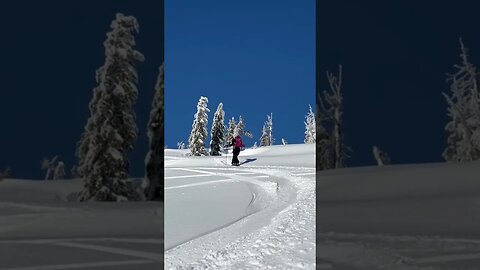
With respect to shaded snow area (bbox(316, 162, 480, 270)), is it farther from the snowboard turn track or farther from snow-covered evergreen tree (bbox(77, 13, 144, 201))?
snow-covered evergreen tree (bbox(77, 13, 144, 201))

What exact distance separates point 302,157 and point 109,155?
17709 millimetres

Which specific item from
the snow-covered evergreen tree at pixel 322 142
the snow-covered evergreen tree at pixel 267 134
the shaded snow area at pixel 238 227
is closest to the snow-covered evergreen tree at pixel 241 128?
the snow-covered evergreen tree at pixel 267 134

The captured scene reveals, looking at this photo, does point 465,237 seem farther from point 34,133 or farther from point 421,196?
point 34,133

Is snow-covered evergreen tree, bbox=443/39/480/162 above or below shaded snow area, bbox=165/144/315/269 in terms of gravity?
above

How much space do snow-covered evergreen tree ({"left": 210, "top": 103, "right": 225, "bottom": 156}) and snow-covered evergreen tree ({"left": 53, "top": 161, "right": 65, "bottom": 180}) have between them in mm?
26091

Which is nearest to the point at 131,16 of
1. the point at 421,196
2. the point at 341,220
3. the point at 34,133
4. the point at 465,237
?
the point at 34,133

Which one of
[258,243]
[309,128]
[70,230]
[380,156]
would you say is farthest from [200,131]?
[258,243]

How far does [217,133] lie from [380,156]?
81.1 ft

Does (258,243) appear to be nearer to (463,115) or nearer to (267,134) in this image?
(463,115)

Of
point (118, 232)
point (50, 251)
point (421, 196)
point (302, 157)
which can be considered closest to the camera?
point (50, 251)

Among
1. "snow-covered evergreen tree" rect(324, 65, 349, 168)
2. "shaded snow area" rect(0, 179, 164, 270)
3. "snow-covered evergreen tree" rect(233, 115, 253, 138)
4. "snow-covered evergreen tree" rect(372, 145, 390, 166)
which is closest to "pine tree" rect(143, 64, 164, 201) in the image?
"shaded snow area" rect(0, 179, 164, 270)

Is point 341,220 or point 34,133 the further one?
point 341,220

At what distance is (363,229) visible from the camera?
22.6 ft

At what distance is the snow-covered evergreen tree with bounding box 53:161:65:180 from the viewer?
6.48 meters
